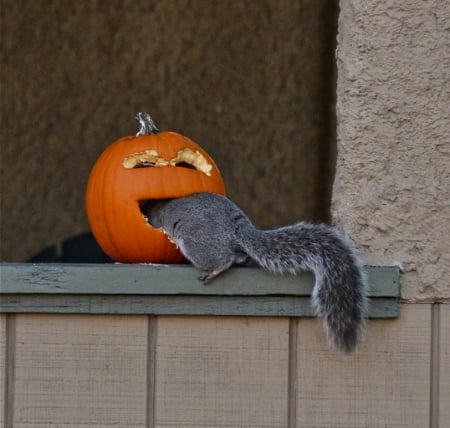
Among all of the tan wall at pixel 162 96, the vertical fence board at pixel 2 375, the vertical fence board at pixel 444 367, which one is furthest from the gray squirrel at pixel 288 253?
the tan wall at pixel 162 96

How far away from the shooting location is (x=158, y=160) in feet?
10.9

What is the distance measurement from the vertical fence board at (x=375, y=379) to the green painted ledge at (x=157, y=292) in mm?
81

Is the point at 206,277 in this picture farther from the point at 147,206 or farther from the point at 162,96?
the point at 162,96

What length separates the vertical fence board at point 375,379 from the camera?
3.09m

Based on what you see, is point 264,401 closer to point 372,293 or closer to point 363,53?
point 372,293

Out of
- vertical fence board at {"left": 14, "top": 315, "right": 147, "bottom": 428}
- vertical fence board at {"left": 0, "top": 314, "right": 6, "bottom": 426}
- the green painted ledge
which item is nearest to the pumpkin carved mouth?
the green painted ledge

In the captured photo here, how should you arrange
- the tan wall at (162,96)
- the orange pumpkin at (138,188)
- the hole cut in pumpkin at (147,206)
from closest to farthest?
the orange pumpkin at (138,188) → the hole cut in pumpkin at (147,206) → the tan wall at (162,96)

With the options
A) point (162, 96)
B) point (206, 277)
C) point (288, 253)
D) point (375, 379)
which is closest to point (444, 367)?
point (375, 379)

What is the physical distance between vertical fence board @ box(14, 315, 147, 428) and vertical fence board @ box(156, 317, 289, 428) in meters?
0.07

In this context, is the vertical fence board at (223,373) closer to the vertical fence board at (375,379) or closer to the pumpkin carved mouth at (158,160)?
the vertical fence board at (375,379)

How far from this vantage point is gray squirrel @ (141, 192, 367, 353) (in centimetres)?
300

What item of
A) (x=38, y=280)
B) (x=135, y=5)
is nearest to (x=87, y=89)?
(x=135, y=5)

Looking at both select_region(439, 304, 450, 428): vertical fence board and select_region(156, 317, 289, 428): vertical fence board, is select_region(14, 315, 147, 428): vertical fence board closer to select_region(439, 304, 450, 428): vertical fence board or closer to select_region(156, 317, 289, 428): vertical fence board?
select_region(156, 317, 289, 428): vertical fence board

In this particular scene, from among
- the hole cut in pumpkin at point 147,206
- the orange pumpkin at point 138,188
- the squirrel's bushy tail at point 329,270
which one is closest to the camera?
the squirrel's bushy tail at point 329,270
